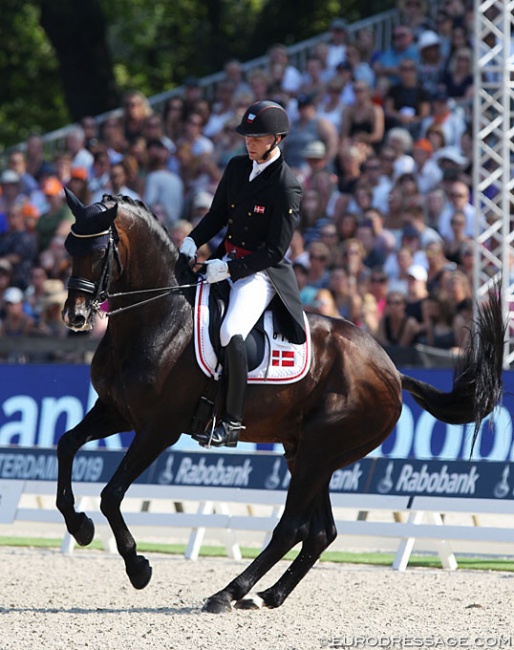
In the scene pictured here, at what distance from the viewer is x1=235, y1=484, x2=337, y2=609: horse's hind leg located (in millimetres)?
7746

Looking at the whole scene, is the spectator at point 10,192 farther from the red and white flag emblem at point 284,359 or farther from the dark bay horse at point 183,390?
the red and white flag emblem at point 284,359

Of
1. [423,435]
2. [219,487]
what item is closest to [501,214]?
[423,435]

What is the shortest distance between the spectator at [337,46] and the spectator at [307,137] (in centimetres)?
197

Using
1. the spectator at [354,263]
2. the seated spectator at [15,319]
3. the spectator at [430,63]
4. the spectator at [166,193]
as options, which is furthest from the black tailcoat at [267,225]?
the spectator at [430,63]

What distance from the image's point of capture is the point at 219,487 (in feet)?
34.8

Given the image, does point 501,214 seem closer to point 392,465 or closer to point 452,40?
point 392,465

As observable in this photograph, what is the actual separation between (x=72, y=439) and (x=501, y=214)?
6.47 metres

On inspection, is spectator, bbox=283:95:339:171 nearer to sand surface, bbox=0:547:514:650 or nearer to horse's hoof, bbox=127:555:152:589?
sand surface, bbox=0:547:514:650

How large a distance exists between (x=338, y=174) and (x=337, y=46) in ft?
10.6

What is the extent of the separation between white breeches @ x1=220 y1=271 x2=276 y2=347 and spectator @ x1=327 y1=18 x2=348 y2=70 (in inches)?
472

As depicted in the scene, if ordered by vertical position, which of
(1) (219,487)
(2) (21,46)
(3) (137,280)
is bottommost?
(1) (219,487)

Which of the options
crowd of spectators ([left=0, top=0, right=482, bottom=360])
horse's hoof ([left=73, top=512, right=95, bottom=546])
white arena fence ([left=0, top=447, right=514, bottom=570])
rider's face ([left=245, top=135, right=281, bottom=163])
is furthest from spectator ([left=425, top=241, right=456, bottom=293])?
horse's hoof ([left=73, top=512, right=95, bottom=546])

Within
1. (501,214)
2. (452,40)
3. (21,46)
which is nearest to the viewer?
(501,214)

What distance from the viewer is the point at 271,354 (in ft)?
25.8
